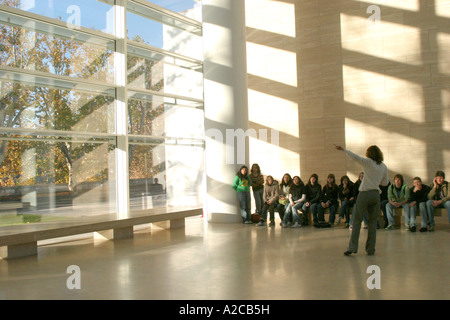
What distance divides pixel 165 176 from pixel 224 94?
2.69 meters

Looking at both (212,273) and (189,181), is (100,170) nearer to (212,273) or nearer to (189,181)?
(189,181)

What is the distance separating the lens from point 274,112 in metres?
14.2

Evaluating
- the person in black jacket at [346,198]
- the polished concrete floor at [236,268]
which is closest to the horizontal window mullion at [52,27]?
the polished concrete floor at [236,268]

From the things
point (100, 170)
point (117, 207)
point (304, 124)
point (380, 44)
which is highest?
point (380, 44)

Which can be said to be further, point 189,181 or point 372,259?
point 189,181

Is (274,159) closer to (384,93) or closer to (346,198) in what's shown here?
(346,198)

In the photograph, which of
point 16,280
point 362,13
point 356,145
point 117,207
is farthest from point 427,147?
point 16,280

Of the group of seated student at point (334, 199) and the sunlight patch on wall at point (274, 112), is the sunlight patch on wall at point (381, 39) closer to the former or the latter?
the sunlight patch on wall at point (274, 112)

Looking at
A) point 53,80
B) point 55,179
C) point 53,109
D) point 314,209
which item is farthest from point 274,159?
point 53,80

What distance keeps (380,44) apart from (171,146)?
6.22 meters

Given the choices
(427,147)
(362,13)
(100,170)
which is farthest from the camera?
(362,13)

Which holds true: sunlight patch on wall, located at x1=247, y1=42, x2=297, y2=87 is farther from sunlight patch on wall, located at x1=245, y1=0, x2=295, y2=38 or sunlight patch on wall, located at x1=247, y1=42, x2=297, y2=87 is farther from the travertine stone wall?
sunlight patch on wall, located at x1=245, y1=0, x2=295, y2=38

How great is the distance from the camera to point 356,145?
1301cm

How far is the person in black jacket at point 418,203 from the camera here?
10234mm
